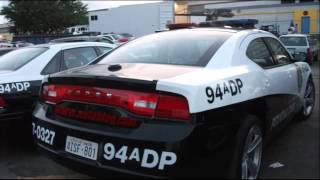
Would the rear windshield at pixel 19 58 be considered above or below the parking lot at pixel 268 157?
above

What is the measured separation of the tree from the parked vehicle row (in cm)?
5705

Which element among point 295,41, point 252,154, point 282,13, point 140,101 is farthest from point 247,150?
point 282,13

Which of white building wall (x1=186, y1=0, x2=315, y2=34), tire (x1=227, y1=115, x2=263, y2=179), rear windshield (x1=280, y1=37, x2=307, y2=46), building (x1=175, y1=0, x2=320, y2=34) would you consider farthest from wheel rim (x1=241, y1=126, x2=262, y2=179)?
white building wall (x1=186, y1=0, x2=315, y2=34)

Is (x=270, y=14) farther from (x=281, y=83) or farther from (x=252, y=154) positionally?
(x=252, y=154)

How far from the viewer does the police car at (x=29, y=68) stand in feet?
16.1

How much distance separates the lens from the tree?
58.8m

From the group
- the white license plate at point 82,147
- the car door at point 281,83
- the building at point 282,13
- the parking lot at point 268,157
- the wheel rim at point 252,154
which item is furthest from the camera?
the building at point 282,13

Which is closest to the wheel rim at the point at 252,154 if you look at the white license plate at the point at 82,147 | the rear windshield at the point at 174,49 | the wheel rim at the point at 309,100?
the rear windshield at the point at 174,49

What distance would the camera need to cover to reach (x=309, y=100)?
21.6ft

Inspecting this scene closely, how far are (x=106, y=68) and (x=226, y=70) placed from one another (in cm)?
101

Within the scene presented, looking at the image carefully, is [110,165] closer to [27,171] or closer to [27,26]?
[27,171]

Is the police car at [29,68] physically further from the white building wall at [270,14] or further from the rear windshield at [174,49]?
the white building wall at [270,14]

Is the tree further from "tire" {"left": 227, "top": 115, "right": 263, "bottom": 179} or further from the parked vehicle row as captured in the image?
"tire" {"left": 227, "top": 115, "right": 263, "bottom": 179}

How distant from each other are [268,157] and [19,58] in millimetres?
3292
